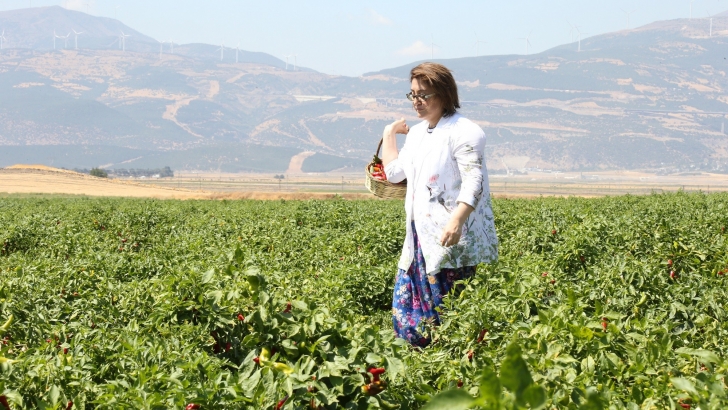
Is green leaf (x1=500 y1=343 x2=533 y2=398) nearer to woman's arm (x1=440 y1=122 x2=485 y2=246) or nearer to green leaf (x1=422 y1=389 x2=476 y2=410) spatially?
green leaf (x1=422 y1=389 x2=476 y2=410)

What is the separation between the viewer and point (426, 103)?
15.4 feet

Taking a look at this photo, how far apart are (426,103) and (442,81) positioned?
16 cm

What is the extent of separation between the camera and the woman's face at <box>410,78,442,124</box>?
4672 mm

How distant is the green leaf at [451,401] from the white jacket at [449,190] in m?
3.27

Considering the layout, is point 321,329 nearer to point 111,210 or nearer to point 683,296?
point 683,296

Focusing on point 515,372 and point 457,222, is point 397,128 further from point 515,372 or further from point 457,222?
point 515,372

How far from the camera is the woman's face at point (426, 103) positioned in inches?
184

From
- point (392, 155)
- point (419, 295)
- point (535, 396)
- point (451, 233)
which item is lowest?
point (419, 295)

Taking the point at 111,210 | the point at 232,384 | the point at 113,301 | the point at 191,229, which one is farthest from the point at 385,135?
the point at 111,210

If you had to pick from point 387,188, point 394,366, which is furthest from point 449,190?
point 394,366

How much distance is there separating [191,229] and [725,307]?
9.41m

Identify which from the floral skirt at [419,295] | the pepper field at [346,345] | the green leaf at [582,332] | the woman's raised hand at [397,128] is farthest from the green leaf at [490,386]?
the woman's raised hand at [397,128]

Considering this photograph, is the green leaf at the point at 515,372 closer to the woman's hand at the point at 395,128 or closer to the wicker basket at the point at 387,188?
the woman's hand at the point at 395,128

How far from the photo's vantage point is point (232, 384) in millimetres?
2654
